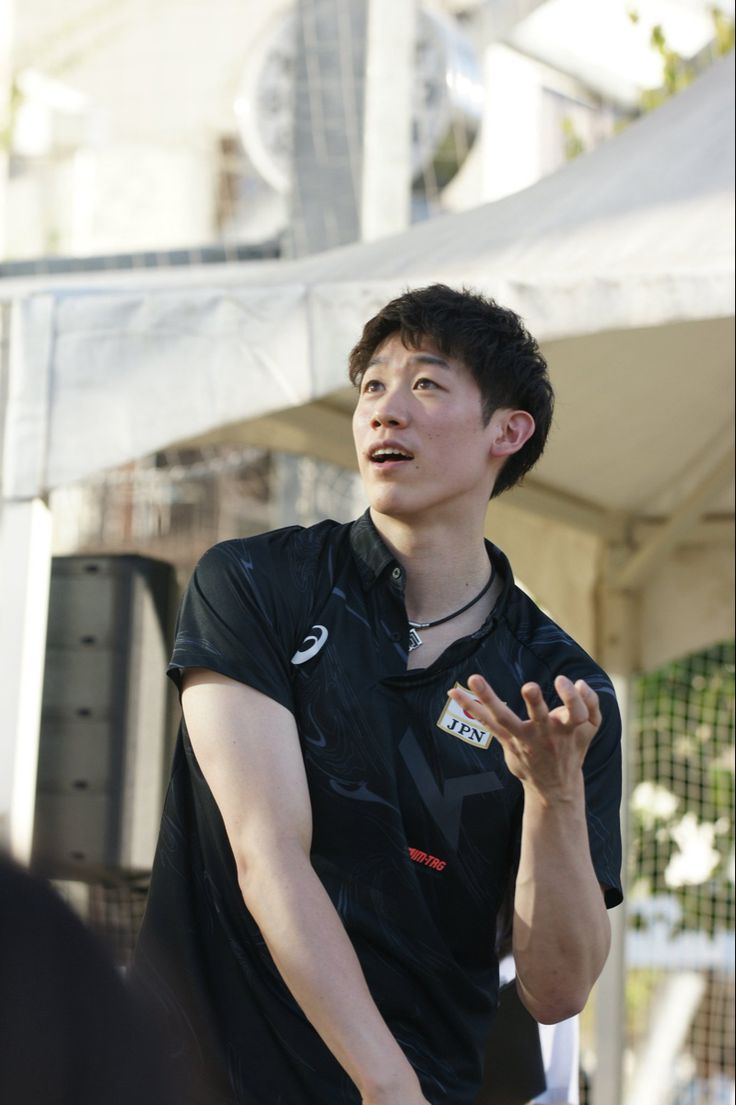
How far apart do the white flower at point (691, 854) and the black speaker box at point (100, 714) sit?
2.44 m

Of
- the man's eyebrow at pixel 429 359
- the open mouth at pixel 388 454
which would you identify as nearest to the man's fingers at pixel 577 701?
the open mouth at pixel 388 454

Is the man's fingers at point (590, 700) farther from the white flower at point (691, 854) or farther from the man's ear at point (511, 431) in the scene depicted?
the white flower at point (691, 854)

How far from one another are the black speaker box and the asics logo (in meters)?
2.34

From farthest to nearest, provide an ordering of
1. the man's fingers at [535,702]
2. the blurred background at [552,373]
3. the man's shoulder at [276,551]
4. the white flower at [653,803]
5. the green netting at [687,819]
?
the white flower at [653,803]
the green netting at [687,819]
the blurred background at [552,373]
the man's shoulder at [276,551]
the man's fingers at [535,702]

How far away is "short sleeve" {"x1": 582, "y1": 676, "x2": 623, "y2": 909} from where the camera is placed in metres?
2.03

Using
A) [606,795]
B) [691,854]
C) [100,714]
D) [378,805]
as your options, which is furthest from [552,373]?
[691,854]

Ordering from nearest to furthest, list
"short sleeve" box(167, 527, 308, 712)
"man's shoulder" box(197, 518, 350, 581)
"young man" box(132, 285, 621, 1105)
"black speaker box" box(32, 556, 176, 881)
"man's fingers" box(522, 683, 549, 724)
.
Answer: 1. "man's fingers" box(522, 683, 549, 724)
2. "young man" box(132, 285, 621, 1105)
3. "short sleeve" box(167, 527, 308, 712)
4. "man's shoulder" box(197, 518, 350, 581)
5. "black speaker box" box(32, 556, 176, 881)

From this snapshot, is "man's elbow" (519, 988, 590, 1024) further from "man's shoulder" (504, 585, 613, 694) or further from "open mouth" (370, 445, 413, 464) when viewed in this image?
"open mouth" (370, 445, 413, 464)

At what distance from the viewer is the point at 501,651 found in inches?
82.7

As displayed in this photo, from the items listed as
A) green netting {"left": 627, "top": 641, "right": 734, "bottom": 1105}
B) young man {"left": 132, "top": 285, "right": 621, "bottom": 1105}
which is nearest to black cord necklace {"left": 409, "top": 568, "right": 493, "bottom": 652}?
young man {"left": 132, "top": 285, "right": 621, "bottom": 1105}

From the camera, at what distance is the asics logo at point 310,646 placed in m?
2.02

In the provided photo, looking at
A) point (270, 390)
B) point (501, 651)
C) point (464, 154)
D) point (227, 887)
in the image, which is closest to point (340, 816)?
point (227, 887)

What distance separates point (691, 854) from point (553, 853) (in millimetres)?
4482

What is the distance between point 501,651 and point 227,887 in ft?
1.51
